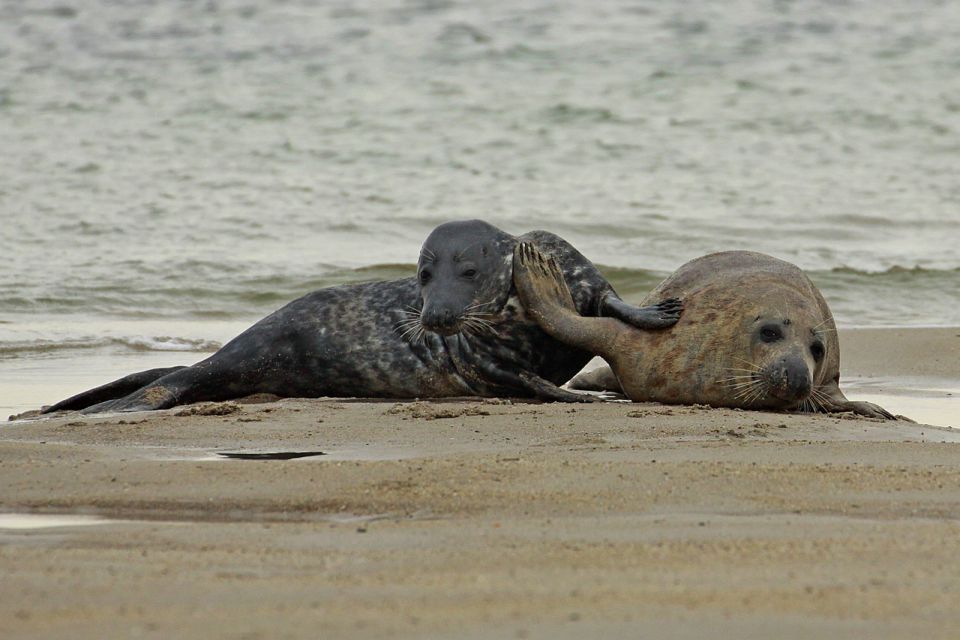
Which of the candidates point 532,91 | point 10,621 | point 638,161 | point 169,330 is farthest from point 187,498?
point 532,91

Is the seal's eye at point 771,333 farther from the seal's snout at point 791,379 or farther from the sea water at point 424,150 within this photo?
the sea water at point 424,150

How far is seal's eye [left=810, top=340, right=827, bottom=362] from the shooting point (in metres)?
6.05

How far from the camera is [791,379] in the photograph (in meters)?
5.81

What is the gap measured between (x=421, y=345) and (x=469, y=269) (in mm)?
442

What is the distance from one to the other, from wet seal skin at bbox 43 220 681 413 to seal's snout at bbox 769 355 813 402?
782mm

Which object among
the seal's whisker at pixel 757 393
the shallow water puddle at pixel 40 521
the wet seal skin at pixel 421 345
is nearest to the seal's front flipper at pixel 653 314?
the wet seal skin at pixel 421 345

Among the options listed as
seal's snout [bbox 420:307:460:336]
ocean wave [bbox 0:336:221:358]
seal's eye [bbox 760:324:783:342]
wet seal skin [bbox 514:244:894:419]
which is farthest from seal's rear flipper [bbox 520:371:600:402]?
ocean wave [bbox 0:336:221:358]

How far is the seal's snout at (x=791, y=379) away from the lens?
580cm

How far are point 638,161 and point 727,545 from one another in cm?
1476

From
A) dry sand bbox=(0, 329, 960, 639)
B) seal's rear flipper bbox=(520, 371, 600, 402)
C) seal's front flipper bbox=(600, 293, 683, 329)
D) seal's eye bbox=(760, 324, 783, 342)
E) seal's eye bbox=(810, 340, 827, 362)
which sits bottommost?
dry sand bbox=(0, 329, 960, 639)

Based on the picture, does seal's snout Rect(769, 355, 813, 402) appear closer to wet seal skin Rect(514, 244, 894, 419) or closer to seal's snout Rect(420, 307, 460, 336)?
wet seal skin Rect(514, 244, 894, 419)

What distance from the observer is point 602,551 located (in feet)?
10.5

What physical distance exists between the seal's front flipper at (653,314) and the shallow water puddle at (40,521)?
3.02 meters

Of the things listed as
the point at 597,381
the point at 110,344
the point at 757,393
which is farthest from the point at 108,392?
the point at 757,393
